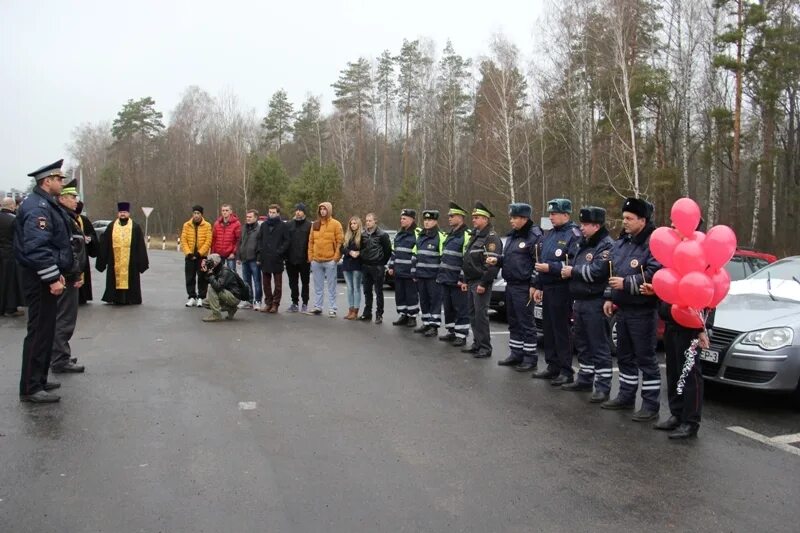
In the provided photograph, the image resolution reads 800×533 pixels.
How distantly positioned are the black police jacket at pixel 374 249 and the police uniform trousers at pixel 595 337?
16.3 feet

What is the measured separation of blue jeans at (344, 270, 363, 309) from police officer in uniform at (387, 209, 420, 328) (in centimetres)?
97

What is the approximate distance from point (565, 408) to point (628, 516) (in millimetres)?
2458

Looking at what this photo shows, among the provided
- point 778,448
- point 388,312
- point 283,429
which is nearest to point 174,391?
point 283,429

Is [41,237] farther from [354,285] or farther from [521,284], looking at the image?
[354,285]

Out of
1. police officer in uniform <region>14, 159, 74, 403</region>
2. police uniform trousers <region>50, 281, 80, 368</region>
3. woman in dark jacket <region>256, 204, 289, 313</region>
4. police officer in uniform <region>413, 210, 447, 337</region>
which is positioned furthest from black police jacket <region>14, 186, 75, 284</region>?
woman in dark jacket <region>256, 204, 289, 313</region>

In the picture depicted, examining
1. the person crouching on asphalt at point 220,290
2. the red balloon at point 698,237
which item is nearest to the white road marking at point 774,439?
the red balloon at point 698,237

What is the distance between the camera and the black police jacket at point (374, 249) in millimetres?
11344

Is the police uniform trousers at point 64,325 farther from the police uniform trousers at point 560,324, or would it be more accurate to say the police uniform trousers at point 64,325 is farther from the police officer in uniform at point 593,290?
the police officer in uniform at point 593,290

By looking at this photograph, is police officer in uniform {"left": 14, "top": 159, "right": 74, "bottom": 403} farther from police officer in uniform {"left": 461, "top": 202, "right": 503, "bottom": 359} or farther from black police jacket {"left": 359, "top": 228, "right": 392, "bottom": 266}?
black police jacket {"left": 359, "top": 228, "right": 392, "bottom": 266}

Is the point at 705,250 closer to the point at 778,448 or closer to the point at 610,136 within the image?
the point at 778,448

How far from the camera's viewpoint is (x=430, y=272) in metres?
10.3

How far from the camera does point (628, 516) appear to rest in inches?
→ 155

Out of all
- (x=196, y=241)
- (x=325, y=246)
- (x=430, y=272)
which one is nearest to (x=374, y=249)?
(x=325, y=246)

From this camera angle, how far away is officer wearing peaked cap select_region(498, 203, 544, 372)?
802cm
